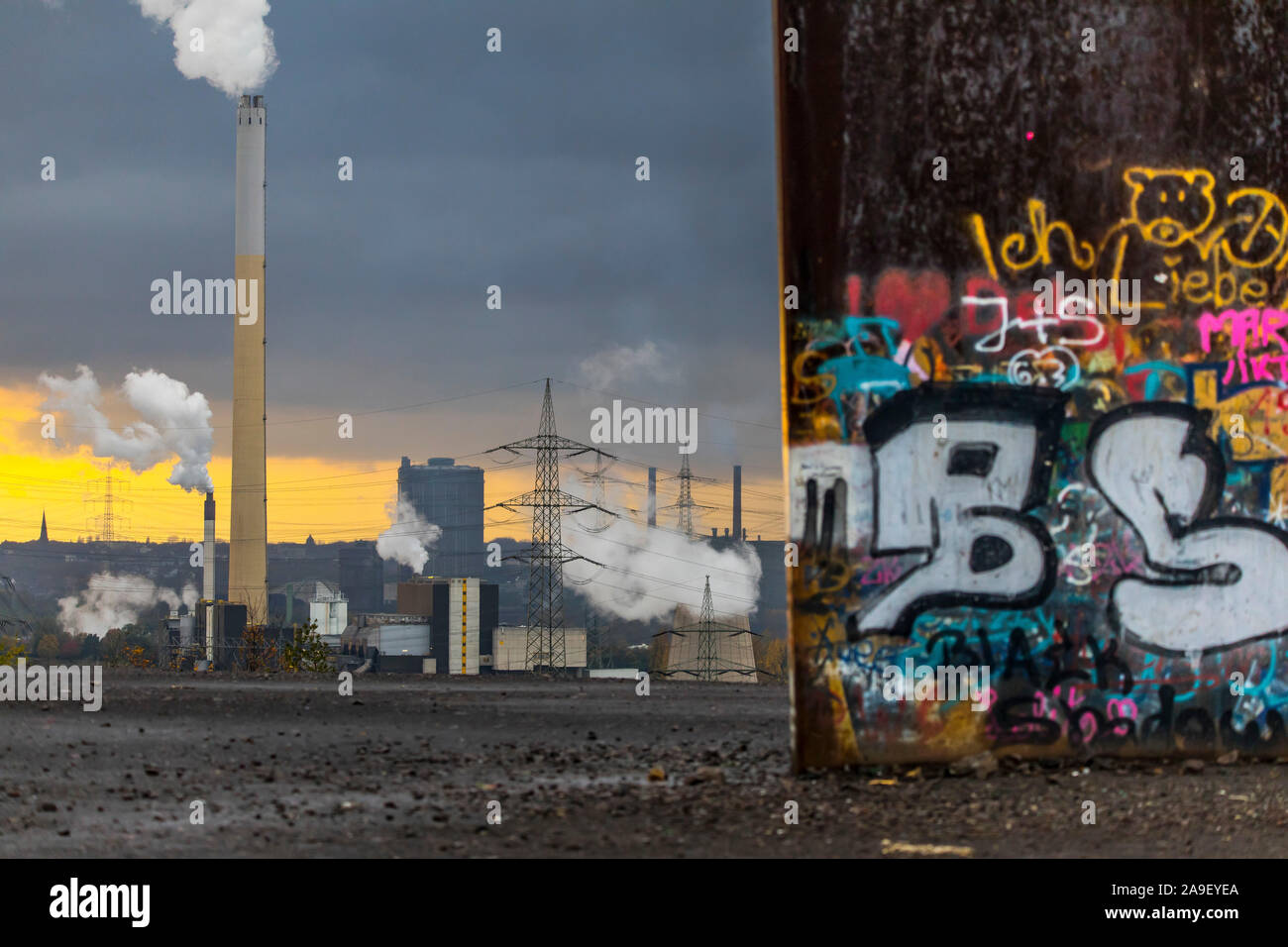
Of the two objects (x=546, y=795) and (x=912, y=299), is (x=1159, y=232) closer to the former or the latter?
(x=912, y=299)

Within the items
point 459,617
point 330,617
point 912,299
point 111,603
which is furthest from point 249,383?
point 111,603

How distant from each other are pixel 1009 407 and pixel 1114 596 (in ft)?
5.48

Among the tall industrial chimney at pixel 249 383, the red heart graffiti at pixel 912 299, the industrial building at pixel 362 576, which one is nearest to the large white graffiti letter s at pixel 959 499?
the red heart graffiti at pixel 912 299

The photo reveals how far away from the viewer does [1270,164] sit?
35.3ft

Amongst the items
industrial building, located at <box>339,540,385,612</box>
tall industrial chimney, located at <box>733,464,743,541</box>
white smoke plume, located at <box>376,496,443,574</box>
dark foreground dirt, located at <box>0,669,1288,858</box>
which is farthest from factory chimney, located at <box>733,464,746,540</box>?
dark foreground dirt, located at <box>0,669,1288,858</box>

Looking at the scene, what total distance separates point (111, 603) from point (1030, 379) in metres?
124

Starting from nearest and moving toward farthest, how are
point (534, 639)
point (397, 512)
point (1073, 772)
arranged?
point (1073, 772) → point (534, 639) → point (397, 512)

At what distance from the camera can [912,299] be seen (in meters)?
10.2

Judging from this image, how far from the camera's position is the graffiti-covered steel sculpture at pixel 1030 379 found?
33.1 feet

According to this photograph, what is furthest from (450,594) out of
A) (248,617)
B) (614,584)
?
(248,617)

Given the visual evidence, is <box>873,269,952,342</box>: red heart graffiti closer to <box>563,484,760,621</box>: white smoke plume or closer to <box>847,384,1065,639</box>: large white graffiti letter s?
<box>847,384,1065,639</box>: large white graffiti letter s

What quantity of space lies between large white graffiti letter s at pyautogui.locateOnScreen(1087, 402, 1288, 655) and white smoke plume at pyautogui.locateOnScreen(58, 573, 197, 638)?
119716 millimetres

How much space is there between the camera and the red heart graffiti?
10148 mm
